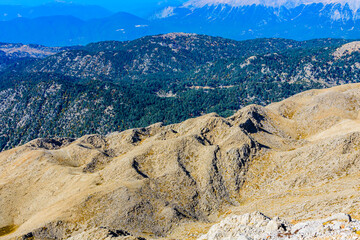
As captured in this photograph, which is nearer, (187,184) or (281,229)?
(281,229)

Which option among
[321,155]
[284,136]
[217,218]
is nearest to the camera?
[217,218]

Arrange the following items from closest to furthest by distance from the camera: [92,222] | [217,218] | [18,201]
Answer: [92,222], [217,218], [18,201]

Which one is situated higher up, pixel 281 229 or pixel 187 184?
pixel 281 229

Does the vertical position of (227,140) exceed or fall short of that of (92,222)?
it exceeds it

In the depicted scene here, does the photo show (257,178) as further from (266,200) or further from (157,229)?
(157,229)

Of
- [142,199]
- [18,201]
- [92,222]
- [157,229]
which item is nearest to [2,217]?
[18,201]

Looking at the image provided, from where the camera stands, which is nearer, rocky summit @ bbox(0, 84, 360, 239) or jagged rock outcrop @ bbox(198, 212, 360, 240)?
jagged rock outcrop @ bbox(198, 212, 360, 240)

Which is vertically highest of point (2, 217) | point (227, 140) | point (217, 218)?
point (227, 140)

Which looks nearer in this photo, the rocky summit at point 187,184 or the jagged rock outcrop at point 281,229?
the jagged rock outcrop at point 281,229
